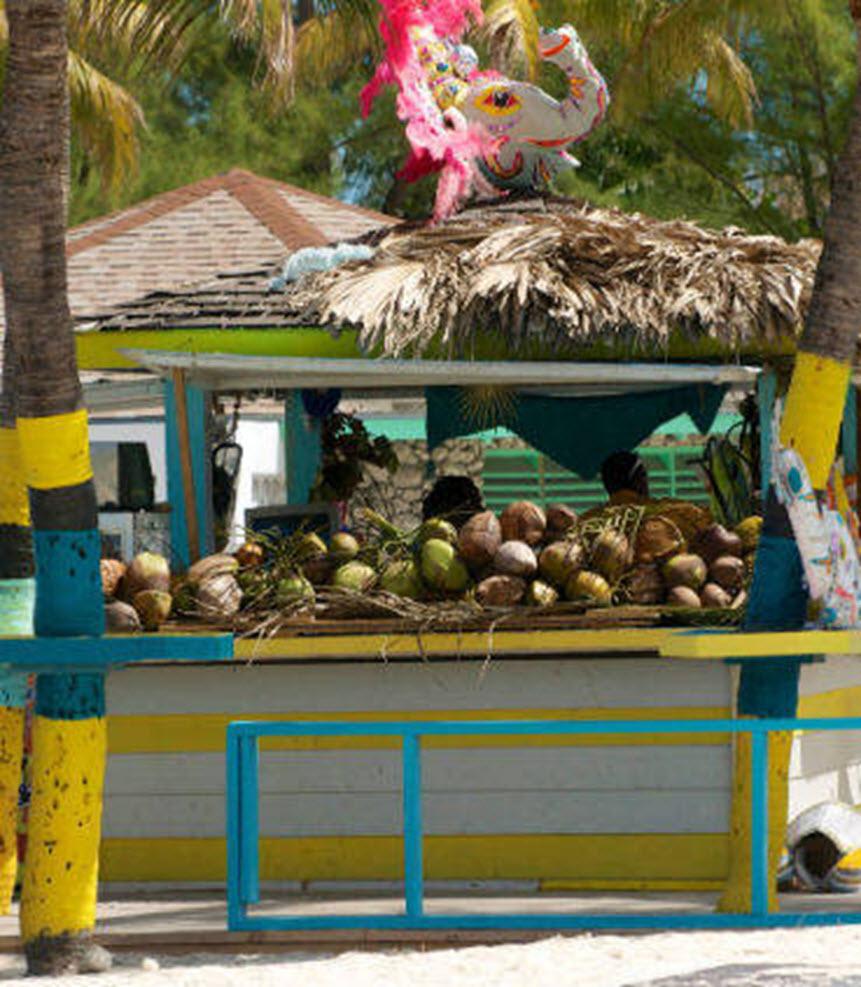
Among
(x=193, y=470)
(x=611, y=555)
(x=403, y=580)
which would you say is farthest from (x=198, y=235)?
(x=611, y=555)

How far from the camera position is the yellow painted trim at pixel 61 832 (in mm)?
8500

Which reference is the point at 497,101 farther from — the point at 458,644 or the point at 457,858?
the point at 457,858

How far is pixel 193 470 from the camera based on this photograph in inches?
447

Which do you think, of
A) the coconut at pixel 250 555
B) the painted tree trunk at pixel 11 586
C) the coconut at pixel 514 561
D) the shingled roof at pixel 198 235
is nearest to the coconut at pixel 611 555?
the coconut at pixel 514 561

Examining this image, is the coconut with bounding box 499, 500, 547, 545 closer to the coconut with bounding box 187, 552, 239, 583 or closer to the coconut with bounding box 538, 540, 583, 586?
the coconut with bounding box 538, 540, 583, 586

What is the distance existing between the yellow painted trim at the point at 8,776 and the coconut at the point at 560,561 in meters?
2.53

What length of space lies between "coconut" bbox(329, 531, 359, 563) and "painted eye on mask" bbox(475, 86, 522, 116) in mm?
3181

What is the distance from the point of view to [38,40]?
827 cm

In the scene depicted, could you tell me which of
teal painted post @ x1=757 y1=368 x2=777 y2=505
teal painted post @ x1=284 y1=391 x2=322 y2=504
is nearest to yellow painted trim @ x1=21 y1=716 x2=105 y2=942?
teal painted post @ x1=757 y1=368 x2=777 y2=505

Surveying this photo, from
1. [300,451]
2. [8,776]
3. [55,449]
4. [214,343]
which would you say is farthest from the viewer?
[300,451]

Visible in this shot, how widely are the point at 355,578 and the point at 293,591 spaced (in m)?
0.30

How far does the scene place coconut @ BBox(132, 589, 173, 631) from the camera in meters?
10.3

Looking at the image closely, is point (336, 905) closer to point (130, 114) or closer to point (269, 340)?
point (269, 340)

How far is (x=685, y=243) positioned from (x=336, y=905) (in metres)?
3.79
